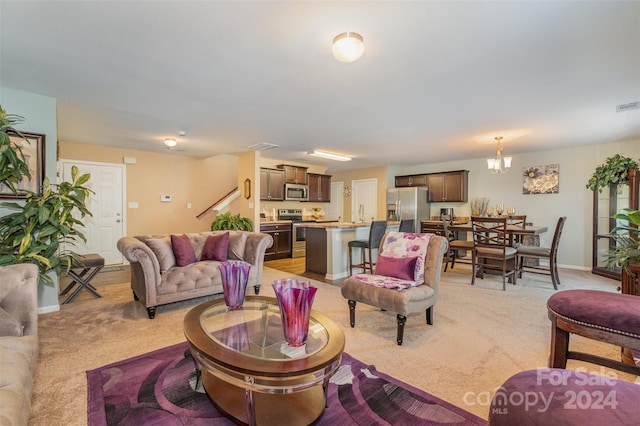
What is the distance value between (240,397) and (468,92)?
3300mm

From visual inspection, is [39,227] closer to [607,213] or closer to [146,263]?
[146,263]

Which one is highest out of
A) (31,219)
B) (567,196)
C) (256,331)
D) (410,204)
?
(567,196)

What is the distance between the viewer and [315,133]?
471 centimetres

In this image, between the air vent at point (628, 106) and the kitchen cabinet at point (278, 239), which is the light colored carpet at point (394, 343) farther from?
the kitchen cabinet at point (278, 239)

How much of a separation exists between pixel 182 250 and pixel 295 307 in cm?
259

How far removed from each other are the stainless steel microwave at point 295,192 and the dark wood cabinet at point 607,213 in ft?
19.0

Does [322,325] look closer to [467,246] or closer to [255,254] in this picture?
[255,254]

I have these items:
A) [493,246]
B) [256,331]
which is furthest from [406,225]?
[256,331]

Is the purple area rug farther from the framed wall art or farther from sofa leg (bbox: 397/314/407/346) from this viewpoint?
the framed wall art

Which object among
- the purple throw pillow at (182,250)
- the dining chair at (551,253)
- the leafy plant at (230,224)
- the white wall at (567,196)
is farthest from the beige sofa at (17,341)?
the white wall at (567,196)

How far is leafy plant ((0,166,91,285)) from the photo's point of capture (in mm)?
2746

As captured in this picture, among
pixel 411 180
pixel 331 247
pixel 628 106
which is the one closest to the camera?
pixel 628 106

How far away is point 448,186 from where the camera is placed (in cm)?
716

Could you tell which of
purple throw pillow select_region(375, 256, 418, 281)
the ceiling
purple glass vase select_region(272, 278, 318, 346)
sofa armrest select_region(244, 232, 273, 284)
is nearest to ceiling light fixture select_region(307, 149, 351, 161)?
the ceiling
